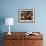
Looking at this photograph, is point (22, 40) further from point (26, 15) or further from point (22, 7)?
point (22, 7)

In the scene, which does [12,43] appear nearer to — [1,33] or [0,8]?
[1,33]

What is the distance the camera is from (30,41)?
4.10m

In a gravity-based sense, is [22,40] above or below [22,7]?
below

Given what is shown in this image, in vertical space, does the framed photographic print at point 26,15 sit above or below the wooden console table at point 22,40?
above

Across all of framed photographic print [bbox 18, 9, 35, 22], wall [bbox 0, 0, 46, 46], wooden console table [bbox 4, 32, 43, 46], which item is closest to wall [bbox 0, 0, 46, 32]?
wall [bbox 0, 0, 46, 46]

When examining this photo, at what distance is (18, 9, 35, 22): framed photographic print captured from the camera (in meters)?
4.66

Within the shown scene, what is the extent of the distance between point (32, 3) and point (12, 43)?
1.56m

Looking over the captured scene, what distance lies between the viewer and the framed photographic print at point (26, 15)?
15.3ft

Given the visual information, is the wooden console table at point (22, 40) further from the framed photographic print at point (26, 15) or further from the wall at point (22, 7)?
the framed photographic print at point (26, 15)

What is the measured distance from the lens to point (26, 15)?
470 cm

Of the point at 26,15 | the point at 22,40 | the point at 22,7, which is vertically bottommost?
the point at 22,40

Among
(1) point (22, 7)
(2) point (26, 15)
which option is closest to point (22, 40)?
(2) point (26, 15)

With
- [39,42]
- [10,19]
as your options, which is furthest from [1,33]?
[39,42]

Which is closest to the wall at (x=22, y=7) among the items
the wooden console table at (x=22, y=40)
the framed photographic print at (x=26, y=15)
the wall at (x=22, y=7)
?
the wall at (x=22, y=7)
